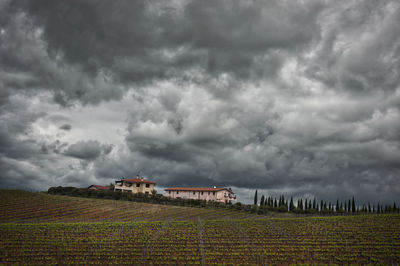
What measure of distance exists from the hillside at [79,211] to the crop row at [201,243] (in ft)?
26.2

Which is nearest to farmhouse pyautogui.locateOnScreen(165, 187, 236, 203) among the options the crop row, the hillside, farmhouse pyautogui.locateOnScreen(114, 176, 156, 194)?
farmhouse pyautogui.locateOnScreen(114, 176, 156, 194)

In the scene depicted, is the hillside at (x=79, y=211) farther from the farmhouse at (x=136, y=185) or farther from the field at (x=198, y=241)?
the farmhouse at (x=136, y=185)

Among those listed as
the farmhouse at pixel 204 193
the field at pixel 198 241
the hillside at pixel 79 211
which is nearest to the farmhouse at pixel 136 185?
the farmhouse at pixel 204 193

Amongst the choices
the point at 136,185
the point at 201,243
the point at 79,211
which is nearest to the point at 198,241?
the point at 201,243

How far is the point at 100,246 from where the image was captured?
45656 millimetres

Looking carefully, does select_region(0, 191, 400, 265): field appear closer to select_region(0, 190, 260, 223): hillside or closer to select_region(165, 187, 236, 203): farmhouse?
select_region(0, 190, 260, 223): hillside

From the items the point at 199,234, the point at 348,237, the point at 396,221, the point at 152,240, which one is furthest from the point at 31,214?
the point at 396,221

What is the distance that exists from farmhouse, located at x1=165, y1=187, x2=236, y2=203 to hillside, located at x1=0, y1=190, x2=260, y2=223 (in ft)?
93.5

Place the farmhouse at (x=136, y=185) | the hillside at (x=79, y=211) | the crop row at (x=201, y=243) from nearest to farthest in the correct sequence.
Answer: the crop row at (x=201, y=243)
the hillside at (x=79, y=211)
the farmhouse at (x=136, y=185)

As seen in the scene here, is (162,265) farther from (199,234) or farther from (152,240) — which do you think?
(199,234)

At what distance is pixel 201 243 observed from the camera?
47156 mm

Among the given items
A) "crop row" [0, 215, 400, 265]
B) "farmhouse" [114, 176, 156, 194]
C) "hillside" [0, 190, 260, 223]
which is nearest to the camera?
"crop row" [0, 215, 400, 265]

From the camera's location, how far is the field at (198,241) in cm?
4125

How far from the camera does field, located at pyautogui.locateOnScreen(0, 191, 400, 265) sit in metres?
41.2
